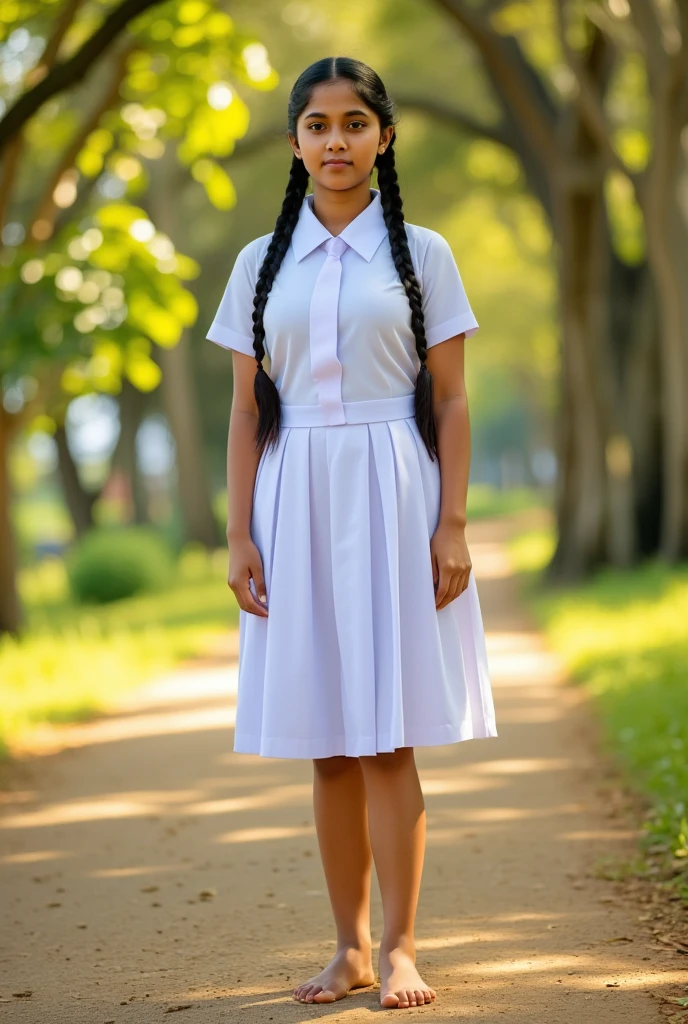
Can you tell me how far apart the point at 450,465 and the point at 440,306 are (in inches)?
15.6

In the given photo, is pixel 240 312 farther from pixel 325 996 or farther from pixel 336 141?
pixel 325 996

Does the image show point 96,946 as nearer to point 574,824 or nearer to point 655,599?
point 574,824

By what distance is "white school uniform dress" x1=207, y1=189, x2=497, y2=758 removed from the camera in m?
3.51

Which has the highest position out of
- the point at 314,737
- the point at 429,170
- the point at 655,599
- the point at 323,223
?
the point at 429,170

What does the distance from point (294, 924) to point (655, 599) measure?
27.9 feet

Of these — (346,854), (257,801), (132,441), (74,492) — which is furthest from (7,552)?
(132,441)

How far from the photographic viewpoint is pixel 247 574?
3.66 m

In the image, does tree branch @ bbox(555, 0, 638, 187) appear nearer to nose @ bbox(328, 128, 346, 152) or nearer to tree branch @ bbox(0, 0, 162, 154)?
tree branch @ bbox(0, 0, 162, 154)

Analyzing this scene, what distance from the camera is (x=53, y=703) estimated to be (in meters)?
8.85

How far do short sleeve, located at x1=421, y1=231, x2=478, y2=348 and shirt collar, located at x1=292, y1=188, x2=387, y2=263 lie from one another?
0.14 meters

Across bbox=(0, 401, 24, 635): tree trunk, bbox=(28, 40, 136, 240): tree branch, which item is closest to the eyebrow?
bbox=(28, 40, 136, 240): tree branch

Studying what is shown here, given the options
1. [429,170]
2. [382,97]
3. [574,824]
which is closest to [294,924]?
[574,824]

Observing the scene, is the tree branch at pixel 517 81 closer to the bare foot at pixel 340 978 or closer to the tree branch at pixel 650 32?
the tree branch at pixel 650 32

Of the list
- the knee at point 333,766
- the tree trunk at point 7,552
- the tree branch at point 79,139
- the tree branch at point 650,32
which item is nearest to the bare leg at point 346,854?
the knee at point 333,766
